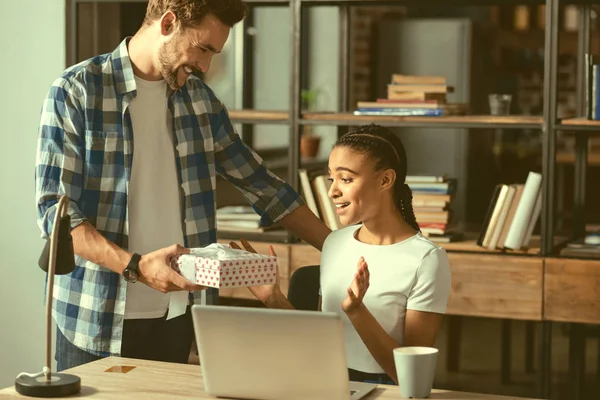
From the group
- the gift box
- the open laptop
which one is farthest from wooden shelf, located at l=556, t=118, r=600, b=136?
the open laptop

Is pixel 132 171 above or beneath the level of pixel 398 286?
above

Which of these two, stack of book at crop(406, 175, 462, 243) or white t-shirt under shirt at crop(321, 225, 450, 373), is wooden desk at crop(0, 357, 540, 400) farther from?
stack of book at crop(406, 175, 462, 243)

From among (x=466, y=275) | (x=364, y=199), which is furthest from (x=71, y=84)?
(x=466, y=275)

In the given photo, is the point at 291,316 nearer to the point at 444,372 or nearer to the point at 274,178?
the point at 274,178

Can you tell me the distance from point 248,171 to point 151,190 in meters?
0.34

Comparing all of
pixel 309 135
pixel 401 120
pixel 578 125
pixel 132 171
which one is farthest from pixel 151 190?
pixel 309 135

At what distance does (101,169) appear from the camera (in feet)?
8.16

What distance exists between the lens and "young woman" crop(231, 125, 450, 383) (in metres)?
2.18

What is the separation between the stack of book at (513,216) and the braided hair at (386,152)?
1.08 m

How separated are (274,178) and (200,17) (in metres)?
0.57

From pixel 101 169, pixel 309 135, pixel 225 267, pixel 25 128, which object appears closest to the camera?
pixel 225 267

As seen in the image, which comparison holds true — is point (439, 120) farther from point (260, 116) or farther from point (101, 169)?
point (101, 169)

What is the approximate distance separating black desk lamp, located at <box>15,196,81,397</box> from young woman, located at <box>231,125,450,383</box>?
0.46 metres

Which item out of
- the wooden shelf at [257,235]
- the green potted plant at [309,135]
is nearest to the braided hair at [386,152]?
the wooden shelf at [257,235]
